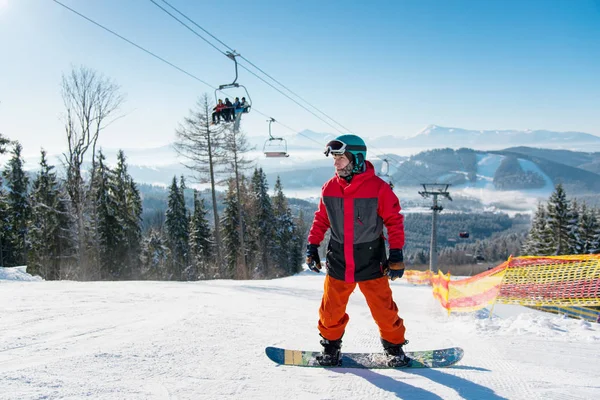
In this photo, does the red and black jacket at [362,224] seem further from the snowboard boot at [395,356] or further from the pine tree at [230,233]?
the pine tree at [230,233]

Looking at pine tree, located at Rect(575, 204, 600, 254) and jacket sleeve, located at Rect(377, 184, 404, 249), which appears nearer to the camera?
jacket sleeve, located at Rect(377, 184, 404, 249)

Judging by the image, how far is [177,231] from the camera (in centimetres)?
3859

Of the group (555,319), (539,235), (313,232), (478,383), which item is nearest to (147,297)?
(313,232)

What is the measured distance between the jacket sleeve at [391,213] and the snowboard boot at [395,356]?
0.81 meters

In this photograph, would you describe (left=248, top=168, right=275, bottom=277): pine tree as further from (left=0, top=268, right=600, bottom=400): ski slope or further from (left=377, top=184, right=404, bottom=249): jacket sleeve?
(left=377, top=184, right=404, bottom=249): jacket sleeve

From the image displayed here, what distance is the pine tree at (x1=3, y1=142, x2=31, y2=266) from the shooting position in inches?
1150

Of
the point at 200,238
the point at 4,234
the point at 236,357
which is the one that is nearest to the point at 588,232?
the point at 200,238

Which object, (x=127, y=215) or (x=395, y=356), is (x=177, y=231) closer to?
(x=127, y=215)

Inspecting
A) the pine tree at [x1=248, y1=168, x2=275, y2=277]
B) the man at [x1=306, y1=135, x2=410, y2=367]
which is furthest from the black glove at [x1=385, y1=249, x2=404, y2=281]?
the pine tree at [x1=248, y1=168, x2=275, y2=277]

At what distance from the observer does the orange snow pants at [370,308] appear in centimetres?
300

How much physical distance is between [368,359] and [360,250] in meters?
0.93

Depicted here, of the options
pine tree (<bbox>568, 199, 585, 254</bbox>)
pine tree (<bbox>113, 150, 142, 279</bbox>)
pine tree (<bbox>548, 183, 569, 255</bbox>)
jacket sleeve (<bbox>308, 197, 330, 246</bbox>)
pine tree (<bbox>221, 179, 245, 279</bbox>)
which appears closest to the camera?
jacket sleeve (<bbox>308, 197, 330, 246</bbox>)

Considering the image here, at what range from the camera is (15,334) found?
3289 mm

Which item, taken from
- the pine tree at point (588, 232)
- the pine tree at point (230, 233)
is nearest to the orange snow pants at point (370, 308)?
the pine tree at point (230, 233)
